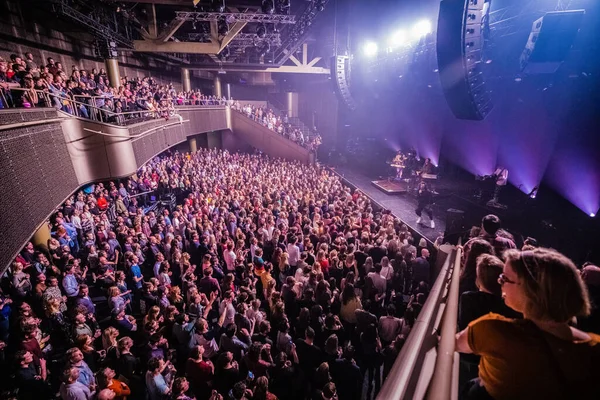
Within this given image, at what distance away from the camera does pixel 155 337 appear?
3400 mm

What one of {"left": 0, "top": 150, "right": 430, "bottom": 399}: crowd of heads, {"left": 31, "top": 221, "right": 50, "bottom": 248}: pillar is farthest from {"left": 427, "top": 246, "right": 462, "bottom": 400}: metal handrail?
{"left": 31, "top": 221, "right": 50, "bottom": 248}: pillar

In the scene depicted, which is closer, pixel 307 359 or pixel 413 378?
pixel 413 378

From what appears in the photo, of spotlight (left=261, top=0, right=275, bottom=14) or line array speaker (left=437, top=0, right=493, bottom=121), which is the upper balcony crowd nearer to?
spotlight (left=261, top=0, right=275, bottom=14)

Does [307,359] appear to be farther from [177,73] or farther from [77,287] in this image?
[177,73]

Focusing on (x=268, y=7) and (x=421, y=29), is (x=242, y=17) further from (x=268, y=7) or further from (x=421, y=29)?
(x=421, y=29)

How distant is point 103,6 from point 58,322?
35.0ft

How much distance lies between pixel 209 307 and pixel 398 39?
13.2 metres

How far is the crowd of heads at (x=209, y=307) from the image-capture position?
10.5ft

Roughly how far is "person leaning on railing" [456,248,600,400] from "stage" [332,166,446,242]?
7.32 m

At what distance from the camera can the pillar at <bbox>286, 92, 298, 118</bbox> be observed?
88.9 ft

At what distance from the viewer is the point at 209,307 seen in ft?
14.8

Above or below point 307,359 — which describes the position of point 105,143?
above

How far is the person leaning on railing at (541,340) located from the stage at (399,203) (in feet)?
24.0

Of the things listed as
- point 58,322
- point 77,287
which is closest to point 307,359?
point 58,322
